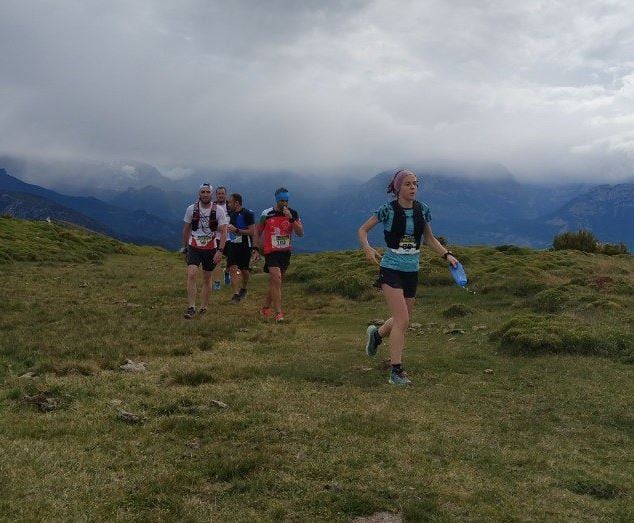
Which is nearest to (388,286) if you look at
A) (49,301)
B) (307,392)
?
(307,392)

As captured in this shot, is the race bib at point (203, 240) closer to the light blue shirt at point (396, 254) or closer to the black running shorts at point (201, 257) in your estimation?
the black running shorts at point (201, 257)

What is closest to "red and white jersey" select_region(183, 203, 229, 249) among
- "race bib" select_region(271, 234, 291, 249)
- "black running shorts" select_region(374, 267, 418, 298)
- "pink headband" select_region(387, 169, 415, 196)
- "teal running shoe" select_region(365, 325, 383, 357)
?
"race bib" select_region(271, 234, 291, 249)

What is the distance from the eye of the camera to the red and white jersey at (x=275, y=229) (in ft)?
49.5

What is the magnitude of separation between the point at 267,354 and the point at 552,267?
19.0 meters

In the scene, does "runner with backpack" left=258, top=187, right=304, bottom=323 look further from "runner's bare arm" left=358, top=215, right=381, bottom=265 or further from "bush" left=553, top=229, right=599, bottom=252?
"bush" left=553, top=229, right=599, bottom=252

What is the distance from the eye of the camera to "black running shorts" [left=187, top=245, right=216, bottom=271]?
588 inches

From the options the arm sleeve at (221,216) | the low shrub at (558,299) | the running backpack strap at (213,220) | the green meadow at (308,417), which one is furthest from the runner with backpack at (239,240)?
the low shrub at (558,299)

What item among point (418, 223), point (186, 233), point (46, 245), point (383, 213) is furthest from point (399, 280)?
point (46, 245)

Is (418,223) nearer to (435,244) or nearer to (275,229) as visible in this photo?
(435,244)

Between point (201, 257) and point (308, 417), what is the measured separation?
28.8ft

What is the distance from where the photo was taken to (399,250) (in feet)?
30.8

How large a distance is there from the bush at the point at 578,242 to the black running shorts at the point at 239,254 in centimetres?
3072

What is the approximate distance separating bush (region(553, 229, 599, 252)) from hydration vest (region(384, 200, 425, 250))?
35662mm

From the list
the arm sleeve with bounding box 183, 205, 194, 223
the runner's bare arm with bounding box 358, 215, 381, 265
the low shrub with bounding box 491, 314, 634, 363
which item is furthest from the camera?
the arm sleeve with bounding box 183, 205, 194, 223
